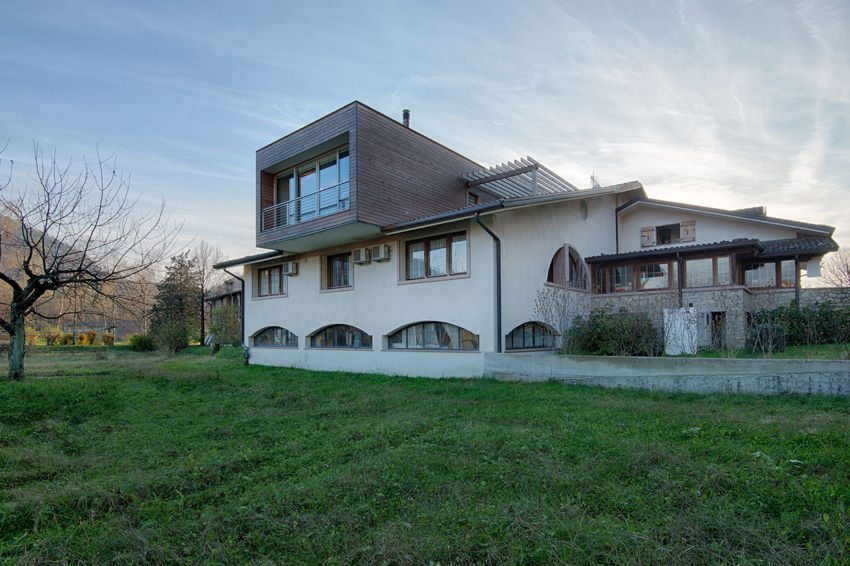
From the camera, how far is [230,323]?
27.5m

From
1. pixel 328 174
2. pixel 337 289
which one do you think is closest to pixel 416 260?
pixel 337 289

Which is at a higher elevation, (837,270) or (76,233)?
(76,233)

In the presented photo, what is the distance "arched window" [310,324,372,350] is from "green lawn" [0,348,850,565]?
5.96 m

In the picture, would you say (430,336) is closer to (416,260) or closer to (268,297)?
(416,260)

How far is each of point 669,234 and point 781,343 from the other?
29.1 ft

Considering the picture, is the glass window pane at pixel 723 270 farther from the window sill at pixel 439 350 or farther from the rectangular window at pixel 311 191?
the rectangular window at pixel 311 191

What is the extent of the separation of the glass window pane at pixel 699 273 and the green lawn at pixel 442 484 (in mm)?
8330

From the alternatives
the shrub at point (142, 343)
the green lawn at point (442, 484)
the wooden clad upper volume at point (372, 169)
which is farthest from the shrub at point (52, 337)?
the green lawn at point (442, 484)

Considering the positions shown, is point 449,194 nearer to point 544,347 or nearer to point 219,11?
point 544,347

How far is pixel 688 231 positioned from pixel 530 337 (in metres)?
9.30

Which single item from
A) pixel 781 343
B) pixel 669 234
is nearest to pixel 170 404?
pixel 781 343

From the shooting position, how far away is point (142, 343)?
1075 inches

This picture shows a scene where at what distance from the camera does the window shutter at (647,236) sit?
57.9 ft

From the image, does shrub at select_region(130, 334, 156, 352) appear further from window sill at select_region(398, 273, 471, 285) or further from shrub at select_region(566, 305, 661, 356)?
shrub at select_region(566, 305, 661, 356)
